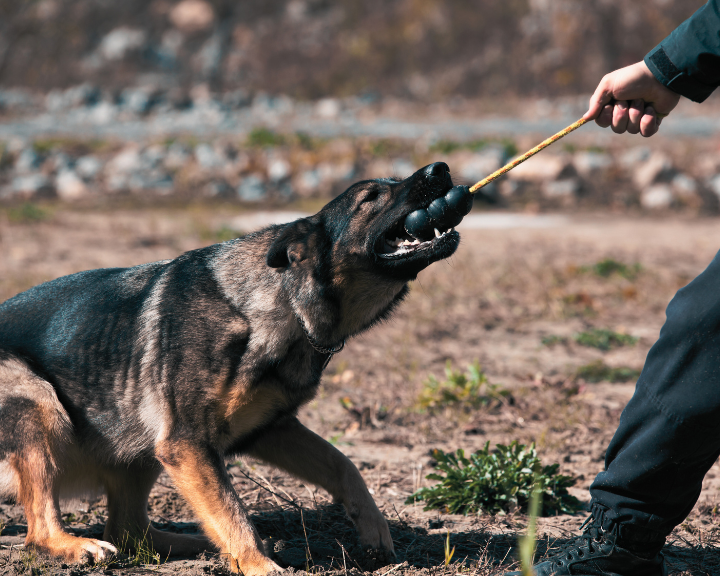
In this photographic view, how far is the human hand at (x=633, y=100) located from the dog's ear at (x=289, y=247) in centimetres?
126

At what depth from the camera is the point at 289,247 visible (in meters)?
3.09

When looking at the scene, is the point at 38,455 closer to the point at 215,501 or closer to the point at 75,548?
the point at 75,548

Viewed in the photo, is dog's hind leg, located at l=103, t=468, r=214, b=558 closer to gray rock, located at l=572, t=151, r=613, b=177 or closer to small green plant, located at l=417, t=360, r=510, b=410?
small green plant, located at l=417, t=360, r=510, b=410

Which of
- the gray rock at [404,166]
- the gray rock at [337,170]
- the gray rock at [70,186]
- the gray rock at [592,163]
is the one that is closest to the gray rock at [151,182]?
the gray rock at [70,186]

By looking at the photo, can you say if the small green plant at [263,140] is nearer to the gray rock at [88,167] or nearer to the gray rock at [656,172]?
the gray rock at [88,167]

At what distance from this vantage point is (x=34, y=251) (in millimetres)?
8562

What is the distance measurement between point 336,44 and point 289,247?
81.1ft

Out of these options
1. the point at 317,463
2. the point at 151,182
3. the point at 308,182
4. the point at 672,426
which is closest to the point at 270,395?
the point at 317,463

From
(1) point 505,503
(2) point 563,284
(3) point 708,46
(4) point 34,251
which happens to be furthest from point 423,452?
(4) point 34,251

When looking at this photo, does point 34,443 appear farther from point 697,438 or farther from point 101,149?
point 101,149

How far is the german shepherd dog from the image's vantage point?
9.48ft

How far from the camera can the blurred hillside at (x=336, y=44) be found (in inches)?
911

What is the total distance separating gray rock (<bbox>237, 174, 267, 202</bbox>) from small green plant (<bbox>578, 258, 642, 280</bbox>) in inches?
252

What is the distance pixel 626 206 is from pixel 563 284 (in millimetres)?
4946
